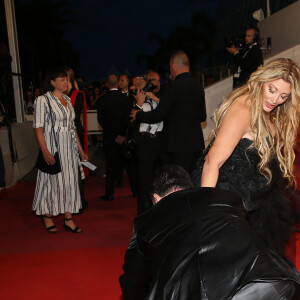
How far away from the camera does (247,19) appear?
2309cm

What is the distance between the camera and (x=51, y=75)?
3680 millimetres

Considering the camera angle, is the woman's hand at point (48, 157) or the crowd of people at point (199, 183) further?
the woman's hand at point (48, 157)

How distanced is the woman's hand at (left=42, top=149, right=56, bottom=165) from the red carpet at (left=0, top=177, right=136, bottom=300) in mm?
770

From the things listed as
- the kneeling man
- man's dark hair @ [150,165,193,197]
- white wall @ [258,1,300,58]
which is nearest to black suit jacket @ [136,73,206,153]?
man's dark hair @ [150,165,193,197]

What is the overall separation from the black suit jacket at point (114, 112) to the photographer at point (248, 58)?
4.97ft

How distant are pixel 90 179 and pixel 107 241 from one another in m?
3.02

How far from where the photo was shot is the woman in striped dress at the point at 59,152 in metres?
3.64

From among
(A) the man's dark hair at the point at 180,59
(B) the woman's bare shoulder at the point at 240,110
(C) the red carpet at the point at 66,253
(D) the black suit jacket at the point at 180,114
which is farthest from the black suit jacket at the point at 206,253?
(A) the man's dark hair at the point at 180,59

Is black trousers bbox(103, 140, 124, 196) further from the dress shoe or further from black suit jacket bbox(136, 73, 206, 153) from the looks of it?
black suit jacket bbox(136, 73, 206, 153)

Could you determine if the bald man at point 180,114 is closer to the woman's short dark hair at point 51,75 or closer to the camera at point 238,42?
the woman's short dark hair at point 51,75

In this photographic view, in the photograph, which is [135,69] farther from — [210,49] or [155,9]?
[210,49]

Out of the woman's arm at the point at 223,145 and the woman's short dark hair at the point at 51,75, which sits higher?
the woman's short dark hair at the point at 51,75

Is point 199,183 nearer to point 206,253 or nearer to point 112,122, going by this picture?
point 206,253

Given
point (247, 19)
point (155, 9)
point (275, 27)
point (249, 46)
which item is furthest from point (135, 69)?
point (249, 46)
